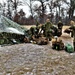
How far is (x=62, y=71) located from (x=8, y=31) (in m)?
6.55

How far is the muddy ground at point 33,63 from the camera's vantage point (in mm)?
6672

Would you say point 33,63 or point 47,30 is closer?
point 33,63

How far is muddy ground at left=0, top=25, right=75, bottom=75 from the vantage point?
6672mm

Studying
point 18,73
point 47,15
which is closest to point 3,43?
point 18,73

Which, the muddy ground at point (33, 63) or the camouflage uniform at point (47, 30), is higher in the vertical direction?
the camouflage uniform at point (47, 30)

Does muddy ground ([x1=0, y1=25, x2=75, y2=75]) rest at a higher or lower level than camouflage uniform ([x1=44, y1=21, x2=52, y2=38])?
lower

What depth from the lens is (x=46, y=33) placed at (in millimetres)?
12797

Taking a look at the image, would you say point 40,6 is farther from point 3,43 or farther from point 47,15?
point 3,43

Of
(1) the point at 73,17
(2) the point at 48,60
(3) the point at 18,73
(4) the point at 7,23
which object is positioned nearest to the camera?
(3) the point at 18,73

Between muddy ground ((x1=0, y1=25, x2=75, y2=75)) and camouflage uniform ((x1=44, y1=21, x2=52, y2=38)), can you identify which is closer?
muddy ground ((x1=0, y1=25, x2=75, y2=75))

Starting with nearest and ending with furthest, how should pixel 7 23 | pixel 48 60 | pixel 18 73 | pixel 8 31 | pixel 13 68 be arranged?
1. pixel 18 73
2. pixel 13 68
3. pixel 48 60
4. pixel 8 31
5. pixel 7 23

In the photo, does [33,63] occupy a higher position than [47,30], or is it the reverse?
[47,30]

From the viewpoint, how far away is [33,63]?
750 centimetres

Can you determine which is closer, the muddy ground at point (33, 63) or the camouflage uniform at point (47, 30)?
the muddy ground at point (33, 63)
